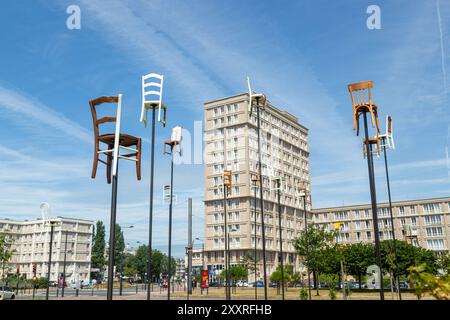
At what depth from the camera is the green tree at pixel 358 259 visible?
57.7 m

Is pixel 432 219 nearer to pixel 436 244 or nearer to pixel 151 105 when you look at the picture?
pixel 436 244

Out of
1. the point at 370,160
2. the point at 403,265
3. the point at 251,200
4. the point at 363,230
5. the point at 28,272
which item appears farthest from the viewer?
the point at 28,272

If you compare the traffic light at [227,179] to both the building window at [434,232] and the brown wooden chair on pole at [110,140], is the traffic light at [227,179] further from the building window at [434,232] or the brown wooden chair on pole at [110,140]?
the building window at [434,232]

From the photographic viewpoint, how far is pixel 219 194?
91000 mm

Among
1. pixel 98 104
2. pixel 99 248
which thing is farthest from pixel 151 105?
pixel 99 248

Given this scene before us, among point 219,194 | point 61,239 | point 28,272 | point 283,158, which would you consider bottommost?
point 28,272

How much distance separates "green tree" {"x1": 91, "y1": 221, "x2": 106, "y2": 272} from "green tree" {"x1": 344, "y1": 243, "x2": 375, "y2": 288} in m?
68.1

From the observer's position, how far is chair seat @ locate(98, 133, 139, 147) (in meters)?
8.17

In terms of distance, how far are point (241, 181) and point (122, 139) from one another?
81.1m

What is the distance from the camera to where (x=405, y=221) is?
104 m

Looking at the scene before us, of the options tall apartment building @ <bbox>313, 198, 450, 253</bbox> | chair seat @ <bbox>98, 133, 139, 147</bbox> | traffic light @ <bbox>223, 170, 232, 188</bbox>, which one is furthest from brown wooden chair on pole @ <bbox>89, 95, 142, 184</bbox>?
tall apartment building @ <bbox>313, 198, 450, 253</bbox>

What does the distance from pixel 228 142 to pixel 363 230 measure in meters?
44.9
